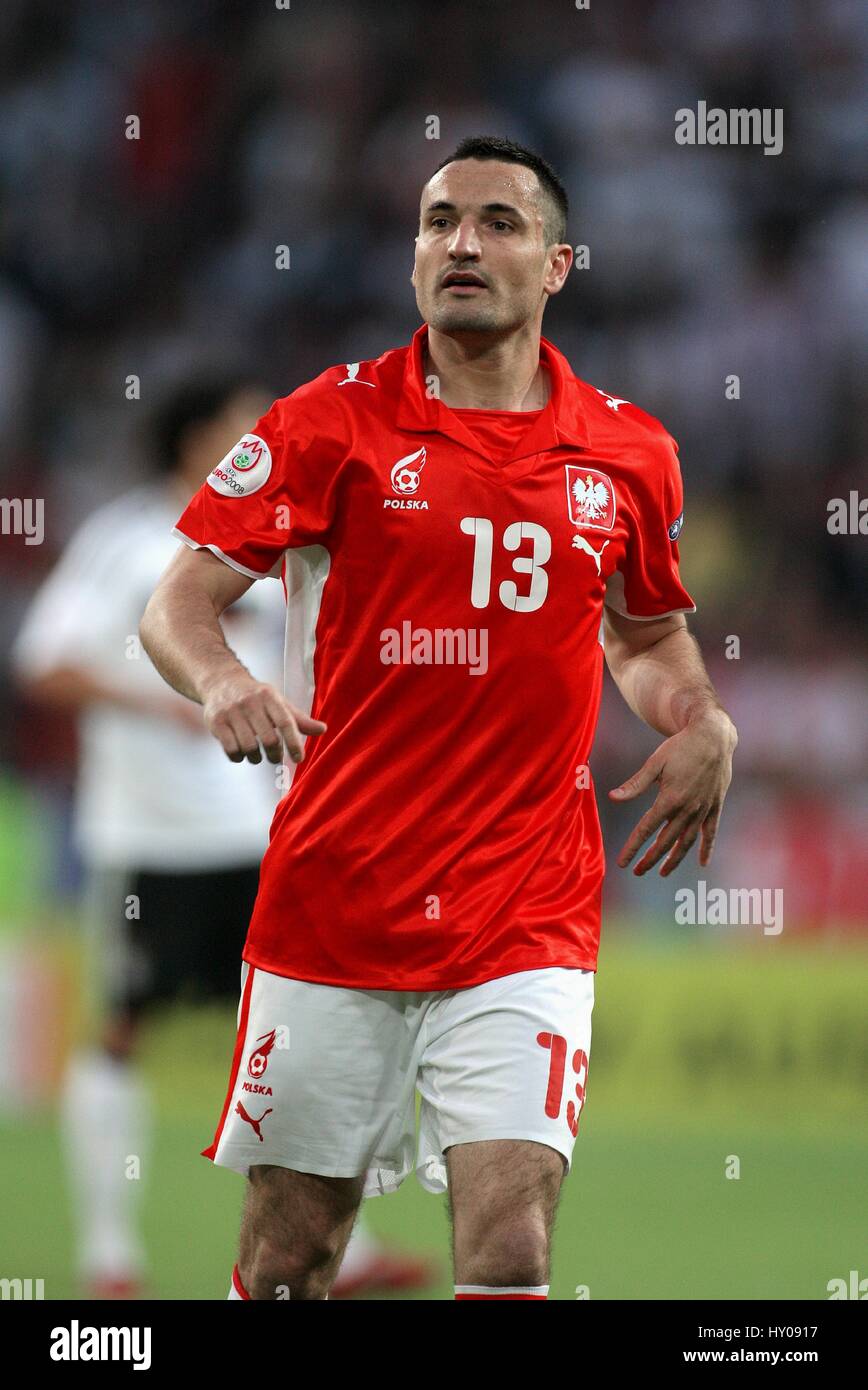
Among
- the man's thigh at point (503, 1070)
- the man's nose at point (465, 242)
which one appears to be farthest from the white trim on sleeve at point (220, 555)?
the man's thigh at point (503, 1070)

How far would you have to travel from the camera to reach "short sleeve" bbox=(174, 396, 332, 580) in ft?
10.6

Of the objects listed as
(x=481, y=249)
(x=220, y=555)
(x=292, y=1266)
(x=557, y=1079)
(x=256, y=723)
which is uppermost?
(x=481, y=249)

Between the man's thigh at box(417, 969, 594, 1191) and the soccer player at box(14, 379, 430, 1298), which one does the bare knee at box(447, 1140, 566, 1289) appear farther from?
the soccer player at box(14, 379, 430, 1298)

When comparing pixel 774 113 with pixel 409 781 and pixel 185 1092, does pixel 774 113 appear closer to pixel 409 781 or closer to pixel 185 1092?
pixel 185 1092

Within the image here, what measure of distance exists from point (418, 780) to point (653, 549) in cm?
68

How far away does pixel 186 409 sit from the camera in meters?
5.43

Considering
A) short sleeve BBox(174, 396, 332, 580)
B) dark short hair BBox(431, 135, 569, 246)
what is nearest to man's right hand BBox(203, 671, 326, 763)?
short sleeve BBox(174, 396, 332, 580)

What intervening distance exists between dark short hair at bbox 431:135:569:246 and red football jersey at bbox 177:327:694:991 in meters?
0.46

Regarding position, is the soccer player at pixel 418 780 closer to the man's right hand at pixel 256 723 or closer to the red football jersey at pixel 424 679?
the red football jersey at pixel 424 679

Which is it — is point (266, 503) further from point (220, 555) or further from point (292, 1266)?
point (292, 1266)

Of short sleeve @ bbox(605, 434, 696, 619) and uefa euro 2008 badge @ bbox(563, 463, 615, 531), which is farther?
short sleeve @ bbox(605, 434, 696, 619)

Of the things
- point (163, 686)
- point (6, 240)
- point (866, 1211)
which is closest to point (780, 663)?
point (866, 1211)

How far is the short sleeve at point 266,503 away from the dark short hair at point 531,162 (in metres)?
0.62

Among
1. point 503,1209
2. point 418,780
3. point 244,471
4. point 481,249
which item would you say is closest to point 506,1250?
point 503,1209
